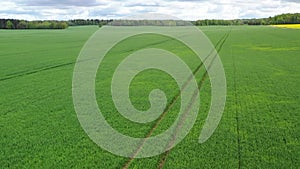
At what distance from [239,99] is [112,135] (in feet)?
22.0

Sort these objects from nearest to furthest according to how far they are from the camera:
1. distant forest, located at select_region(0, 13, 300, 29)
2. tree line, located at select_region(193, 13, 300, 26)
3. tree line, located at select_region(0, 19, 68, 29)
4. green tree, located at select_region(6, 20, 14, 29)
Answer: green tree, located at select_region(6, 20, 14, 29)
tree line, located at select_region(0, 19, 68, 29)
distant forest, located at select_region(0, 13, 300, 29)
tree line, located at select_region(193, 13, 300, 26)

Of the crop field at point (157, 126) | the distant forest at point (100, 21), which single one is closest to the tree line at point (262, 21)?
the distant forest at point (100, 21)

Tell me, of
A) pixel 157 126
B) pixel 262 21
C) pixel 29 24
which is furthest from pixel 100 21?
pixel 157 126

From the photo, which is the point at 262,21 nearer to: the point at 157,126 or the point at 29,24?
the point at 29,24

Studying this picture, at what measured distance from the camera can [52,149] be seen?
982 cm

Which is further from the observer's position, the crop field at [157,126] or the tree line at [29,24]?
the tree line at [29,24]

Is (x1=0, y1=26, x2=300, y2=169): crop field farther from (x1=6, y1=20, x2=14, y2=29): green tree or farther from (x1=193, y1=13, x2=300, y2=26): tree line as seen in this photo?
(x1=193, y1=13, x2=300, y2=26): tree line

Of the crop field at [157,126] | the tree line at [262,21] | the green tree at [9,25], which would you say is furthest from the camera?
the tree line at [262,21]

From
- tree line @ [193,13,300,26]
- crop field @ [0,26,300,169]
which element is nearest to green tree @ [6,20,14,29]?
tree line @ [193,13,300,26]

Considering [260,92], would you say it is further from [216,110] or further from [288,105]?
[216,110]

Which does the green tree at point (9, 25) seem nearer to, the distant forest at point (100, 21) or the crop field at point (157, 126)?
the distant forest at point (100, 21)

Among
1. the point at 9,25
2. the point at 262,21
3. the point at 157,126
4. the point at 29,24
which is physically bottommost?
the point at 157,126

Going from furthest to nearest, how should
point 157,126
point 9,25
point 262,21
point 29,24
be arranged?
point 262,21, point 29,24, point 9,25, point 157,126

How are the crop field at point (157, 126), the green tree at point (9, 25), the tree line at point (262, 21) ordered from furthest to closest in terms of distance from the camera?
the tree line at point (262, 21), the green tree at point (9, 25), the crop field at point (157, 126)
